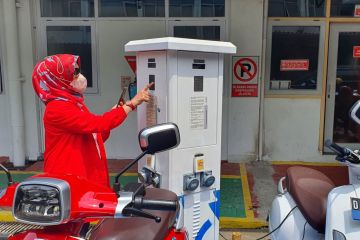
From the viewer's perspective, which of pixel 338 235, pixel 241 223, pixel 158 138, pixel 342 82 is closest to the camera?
pixel 158 138

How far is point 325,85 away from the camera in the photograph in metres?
6.38

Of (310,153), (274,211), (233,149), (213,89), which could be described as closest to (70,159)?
(213,89)

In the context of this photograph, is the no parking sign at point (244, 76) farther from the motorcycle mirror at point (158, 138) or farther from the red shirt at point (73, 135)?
the motorcycle mirror at point (158, 138)

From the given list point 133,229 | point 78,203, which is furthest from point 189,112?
point 78,203

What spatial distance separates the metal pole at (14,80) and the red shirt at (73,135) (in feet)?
13.7

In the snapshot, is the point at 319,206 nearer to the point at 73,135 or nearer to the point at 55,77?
the point at 73,135

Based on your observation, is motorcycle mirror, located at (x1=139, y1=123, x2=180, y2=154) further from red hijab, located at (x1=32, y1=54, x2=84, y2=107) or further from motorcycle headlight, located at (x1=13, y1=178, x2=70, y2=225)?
Result: red hijab, located at (x1=32, y1=54, x2=84, y2=107)

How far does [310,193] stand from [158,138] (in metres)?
1.60

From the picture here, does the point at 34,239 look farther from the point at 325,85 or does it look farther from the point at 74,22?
the point at 325,85

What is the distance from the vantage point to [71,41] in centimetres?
646

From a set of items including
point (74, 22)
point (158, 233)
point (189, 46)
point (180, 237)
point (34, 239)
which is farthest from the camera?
point (74, 22)

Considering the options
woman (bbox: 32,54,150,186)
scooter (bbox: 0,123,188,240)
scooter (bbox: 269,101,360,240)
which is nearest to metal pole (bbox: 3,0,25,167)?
woman (bbox: 32,54,150,186)

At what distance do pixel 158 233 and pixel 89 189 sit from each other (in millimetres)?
518

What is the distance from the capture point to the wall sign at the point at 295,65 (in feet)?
20.8
